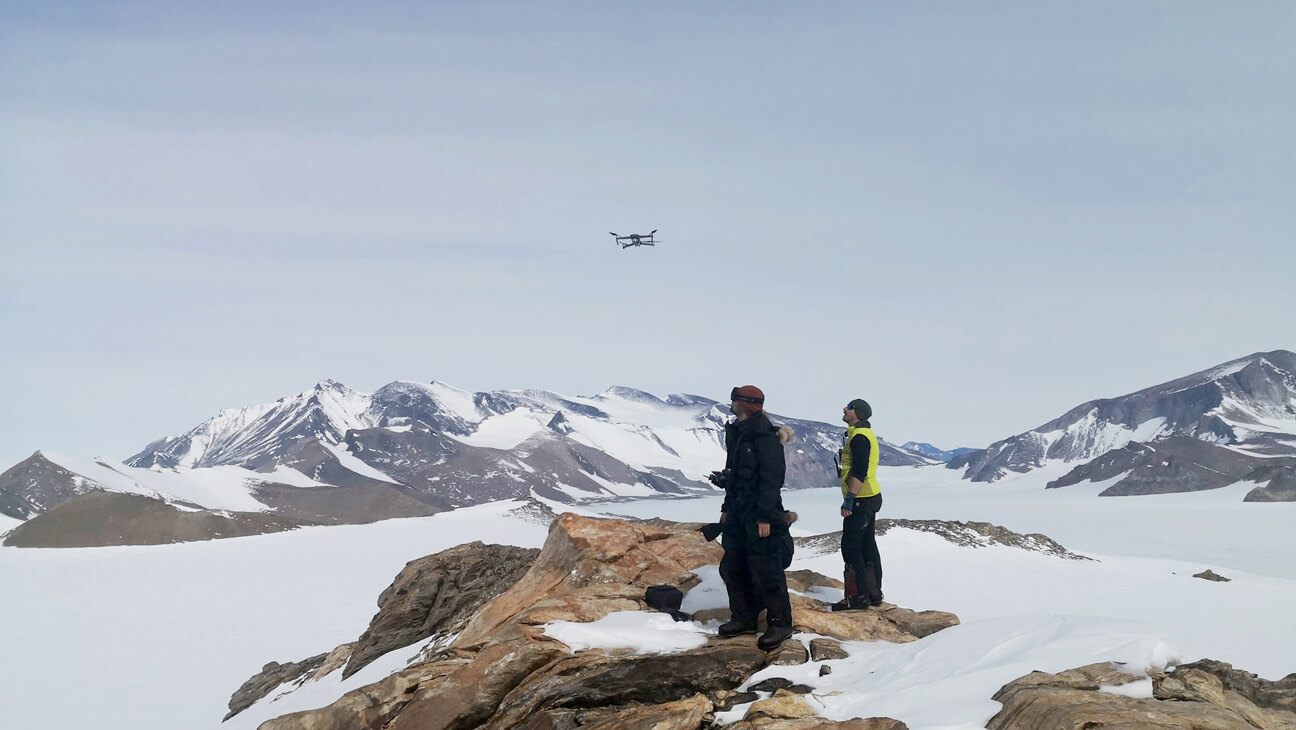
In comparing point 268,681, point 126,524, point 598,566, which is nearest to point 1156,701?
point 598,566

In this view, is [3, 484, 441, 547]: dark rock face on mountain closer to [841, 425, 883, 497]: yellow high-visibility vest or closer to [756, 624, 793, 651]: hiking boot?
[841, 425, 883, 497]: yellow high-visibility vest

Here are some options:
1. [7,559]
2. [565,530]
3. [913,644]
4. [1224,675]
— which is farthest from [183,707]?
[7,559]

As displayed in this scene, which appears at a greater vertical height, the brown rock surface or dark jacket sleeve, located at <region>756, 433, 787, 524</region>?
dark jacket sleeve, located at <region>756, 433, 787, 524</region>

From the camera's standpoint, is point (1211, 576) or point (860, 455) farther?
point (1211, 576)

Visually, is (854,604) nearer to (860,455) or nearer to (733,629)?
(860,455)

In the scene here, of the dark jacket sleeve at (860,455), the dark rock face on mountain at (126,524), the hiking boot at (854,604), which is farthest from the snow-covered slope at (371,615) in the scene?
the dark rock face on mountain at (126,524)

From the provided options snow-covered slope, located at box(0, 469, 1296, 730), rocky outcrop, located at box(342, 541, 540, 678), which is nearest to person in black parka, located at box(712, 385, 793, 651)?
snow-covered slope, located at box(0, 469, 1296, 730)
